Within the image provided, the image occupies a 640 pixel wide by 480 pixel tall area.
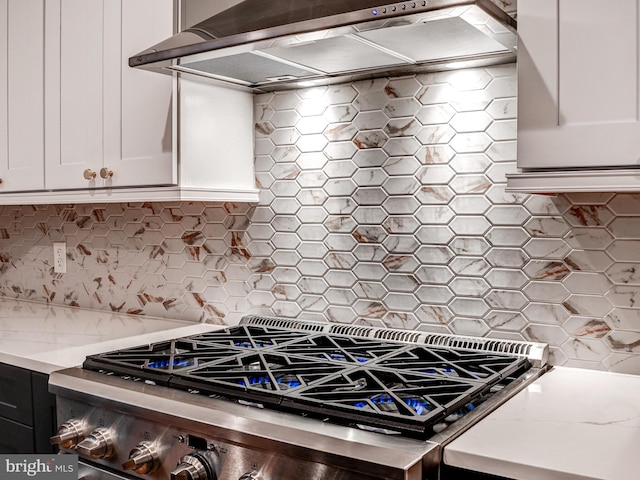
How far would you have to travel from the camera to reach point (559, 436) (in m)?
1.12

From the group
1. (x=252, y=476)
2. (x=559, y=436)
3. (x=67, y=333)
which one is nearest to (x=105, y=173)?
(x=67, y=333)

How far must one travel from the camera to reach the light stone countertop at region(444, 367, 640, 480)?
39.1 inches

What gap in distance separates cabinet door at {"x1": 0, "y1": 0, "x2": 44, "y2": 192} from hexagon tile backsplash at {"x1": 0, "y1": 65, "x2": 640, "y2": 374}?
1.45 feet

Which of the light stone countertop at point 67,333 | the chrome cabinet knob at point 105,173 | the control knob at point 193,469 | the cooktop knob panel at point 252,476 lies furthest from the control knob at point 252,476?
the chrome cabinet knob at point 105,173

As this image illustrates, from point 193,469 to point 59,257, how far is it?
5.97ft

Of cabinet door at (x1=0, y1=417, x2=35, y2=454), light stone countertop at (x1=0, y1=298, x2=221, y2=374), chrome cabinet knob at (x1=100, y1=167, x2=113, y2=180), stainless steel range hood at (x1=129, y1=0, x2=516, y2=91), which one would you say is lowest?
cabinet door at (x1=0, y1=417, x2=35, y2=454)

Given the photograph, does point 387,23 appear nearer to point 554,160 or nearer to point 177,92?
point 554,160

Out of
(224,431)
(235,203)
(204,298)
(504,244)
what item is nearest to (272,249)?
(235,203)

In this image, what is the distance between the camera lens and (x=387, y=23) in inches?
51.8

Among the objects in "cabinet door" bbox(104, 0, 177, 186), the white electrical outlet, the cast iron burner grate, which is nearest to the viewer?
the cast iron burner grate

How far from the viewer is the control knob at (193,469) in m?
1.23

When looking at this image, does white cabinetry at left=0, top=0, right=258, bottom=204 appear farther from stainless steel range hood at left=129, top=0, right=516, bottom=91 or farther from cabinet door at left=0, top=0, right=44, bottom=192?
stainless steel range hood at left=129, top=0, right=516, bottom=91

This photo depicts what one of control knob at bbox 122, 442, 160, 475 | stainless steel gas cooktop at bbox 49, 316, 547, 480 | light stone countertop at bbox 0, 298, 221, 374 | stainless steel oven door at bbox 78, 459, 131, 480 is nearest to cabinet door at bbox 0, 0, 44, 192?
light stone countertop at bbox 0, 298, 221, 374

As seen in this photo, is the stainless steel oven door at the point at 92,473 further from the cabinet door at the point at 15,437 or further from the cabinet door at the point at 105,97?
the cabinet door at the point at 105,97
